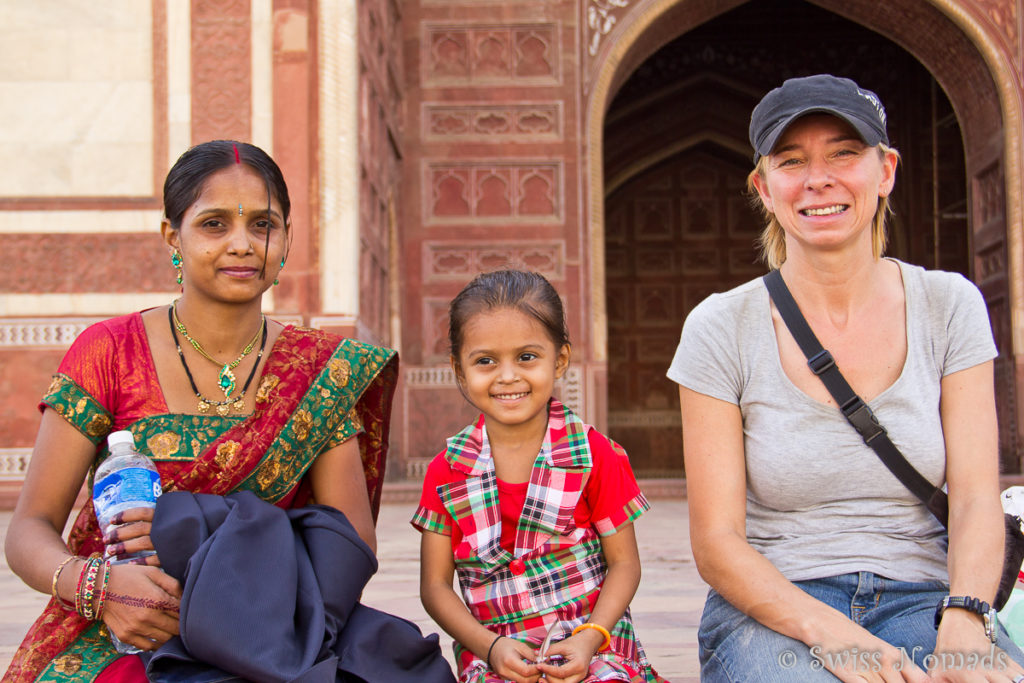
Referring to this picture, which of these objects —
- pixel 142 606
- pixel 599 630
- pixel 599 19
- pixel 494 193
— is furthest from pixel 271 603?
pixel 599 19

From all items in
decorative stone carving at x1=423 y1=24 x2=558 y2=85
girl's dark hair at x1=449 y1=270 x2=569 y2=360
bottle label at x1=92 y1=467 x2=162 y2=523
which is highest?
decorative stone carving at x1=423 y1=24 x2=558 y2=85

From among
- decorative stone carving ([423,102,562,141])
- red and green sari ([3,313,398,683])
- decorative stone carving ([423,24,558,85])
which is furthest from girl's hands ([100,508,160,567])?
decorative stone carving ([423,24,558,85])

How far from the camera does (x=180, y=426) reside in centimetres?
158

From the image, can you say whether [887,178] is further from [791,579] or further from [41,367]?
[41,367]

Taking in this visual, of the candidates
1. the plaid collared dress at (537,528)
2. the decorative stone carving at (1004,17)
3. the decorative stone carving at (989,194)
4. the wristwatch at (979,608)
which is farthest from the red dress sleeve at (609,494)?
the decorative stone carving at (1004,17)

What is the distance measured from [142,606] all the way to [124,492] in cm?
17

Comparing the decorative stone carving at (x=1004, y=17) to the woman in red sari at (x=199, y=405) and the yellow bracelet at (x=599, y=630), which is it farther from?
the yellow bracelet at (x=599, y=630)

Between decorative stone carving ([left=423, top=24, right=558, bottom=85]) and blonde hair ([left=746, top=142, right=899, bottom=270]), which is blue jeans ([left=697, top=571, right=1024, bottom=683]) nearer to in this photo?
blonde hair ([left=746, top=142, right=899, bottom=270])

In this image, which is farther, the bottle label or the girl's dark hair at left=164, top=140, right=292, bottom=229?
the girl's dark hair at left=164, top=140, right=292, bottom=229

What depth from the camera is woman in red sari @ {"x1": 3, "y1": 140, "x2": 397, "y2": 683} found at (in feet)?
4.87

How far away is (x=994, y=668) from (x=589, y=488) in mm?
639

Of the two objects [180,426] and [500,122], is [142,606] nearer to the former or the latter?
[180,426]

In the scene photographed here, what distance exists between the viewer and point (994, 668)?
51.3 inches

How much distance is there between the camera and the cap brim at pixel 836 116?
1430 millimetres
